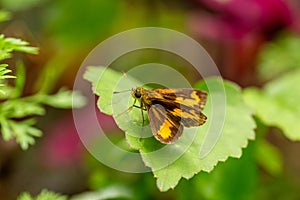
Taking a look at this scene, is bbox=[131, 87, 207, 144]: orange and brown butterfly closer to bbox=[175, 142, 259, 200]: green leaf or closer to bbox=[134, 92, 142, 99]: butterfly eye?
bbox=[134, 92, 142, 99]: butterfly eye

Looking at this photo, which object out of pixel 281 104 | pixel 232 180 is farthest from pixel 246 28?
pixel 232 180

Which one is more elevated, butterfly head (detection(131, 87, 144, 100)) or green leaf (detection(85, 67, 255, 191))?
butterfly head (detection(131, 87, 144, 100))

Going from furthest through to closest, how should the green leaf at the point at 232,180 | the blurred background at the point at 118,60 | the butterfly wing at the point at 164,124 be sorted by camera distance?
the blurred background at the point at 118,60
the green leaf at the point at 232,180
the butterfly wing at the point at 164,124

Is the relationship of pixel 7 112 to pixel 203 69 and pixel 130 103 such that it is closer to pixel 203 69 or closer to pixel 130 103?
pixel 130 103

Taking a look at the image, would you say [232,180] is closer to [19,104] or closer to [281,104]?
[281,104]

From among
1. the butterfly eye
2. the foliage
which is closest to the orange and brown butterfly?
the butterfly eye

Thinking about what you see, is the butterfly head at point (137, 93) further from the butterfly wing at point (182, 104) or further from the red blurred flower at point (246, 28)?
the red blurred flower at point (246, 28)

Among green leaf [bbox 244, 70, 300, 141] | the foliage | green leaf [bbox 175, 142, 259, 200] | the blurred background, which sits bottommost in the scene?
the blurred background

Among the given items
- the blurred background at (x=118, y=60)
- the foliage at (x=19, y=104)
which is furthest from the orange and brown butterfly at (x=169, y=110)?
the blurred background at (x=118, y=60)
